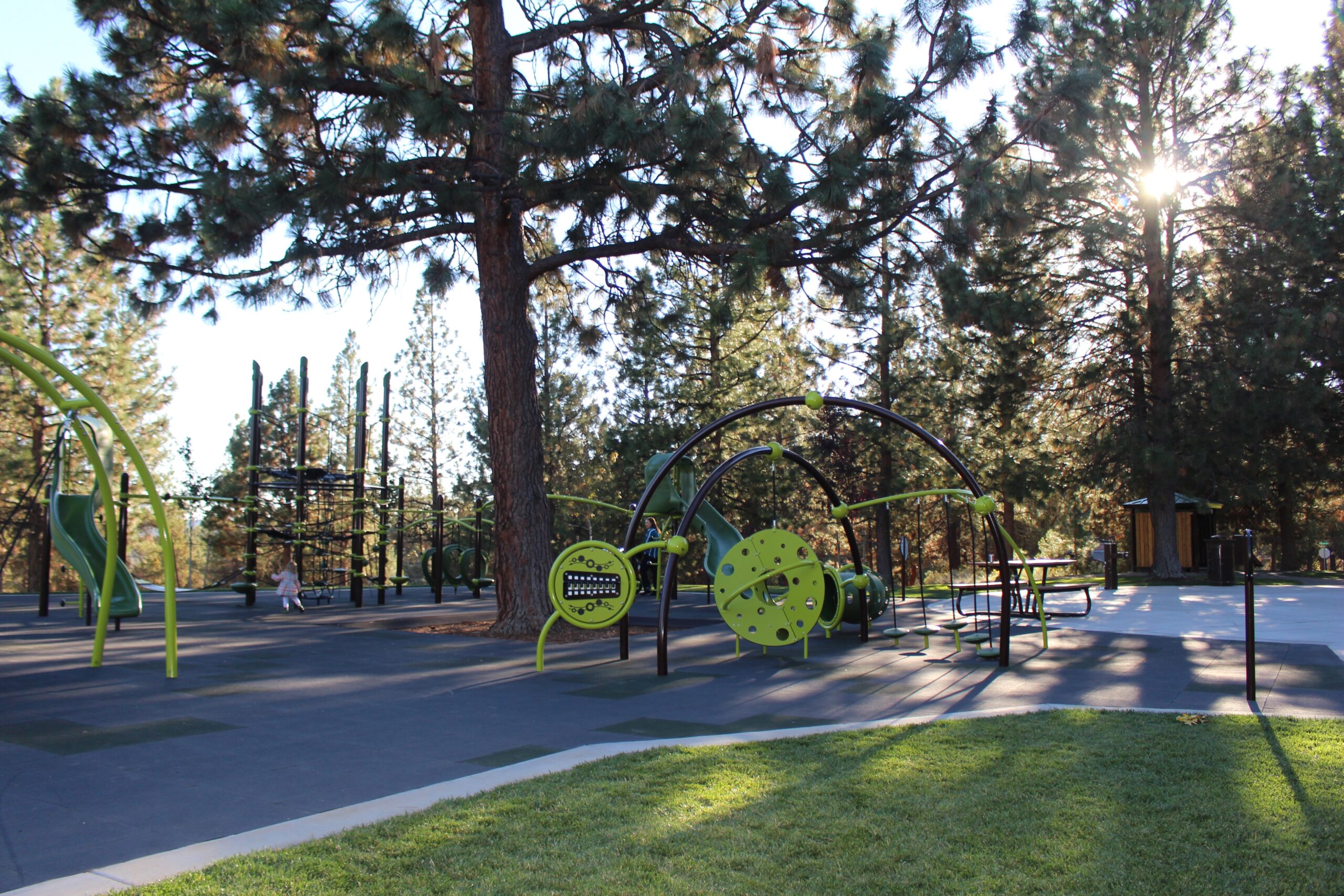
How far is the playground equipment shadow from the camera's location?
15.2 feet

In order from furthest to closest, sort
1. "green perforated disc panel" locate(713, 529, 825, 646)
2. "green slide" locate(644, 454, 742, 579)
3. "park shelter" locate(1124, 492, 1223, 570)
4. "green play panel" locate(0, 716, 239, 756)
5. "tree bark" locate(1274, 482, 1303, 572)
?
"tree bark" locate(1274, 482, 1303, 572) < "park shelter" locate(1124, 492, 1223, 570) < "green slide" locate(644, 454, 742, 579) < "green perforated disc panel" locate(713, 529, 825, 646) < "green play panel" locate(0, 716, 239, 756)

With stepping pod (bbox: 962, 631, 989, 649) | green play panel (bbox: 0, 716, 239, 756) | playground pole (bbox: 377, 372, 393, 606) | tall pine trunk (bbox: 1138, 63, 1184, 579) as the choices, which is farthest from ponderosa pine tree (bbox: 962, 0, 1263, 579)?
green play panel (bbox: 0, 716, 239, 756)

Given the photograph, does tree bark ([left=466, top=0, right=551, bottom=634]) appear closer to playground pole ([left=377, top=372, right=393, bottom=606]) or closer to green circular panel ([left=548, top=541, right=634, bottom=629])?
green circular panel ([left=548, top=541, right=634, bottom=629])

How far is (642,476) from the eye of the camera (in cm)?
2527

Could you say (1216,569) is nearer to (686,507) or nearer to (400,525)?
(686,507)

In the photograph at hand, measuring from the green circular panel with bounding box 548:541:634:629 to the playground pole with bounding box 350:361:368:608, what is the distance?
402 inches

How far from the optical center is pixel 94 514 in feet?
36.1

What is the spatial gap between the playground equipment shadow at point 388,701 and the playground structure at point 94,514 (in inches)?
21.8

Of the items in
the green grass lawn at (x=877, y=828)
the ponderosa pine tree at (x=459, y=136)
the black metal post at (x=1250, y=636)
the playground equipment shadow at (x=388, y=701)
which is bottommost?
the playground equipment shadow at (x=388, y=701)

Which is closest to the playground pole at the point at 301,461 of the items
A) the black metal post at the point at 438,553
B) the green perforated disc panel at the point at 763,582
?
the black metal post at the point at 438,553

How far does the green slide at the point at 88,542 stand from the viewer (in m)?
9.99

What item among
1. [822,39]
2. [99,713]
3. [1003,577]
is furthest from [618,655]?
[822,39]

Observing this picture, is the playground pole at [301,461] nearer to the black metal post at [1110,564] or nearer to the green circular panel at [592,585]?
the green circular panel at [592,585]

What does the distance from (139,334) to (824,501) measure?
2442cm
